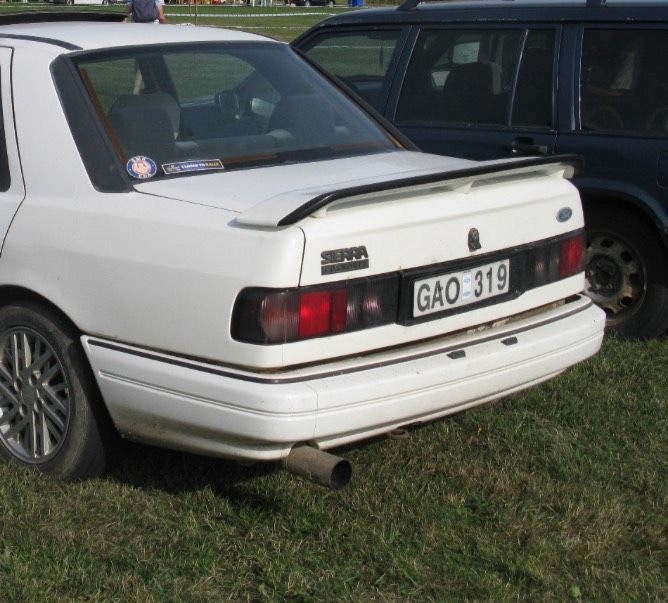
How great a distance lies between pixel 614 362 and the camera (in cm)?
590

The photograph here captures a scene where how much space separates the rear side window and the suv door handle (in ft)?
0.31

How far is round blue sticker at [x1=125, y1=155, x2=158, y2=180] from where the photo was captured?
13.9ft

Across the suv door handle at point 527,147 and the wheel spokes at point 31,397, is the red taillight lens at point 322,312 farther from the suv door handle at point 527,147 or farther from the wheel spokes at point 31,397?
the suv door handle at point 527,147

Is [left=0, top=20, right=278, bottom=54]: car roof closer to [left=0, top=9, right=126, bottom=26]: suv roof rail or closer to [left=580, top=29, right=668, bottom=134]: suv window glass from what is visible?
[left=0, top=9, right=126, bottom=26]: suv roof rail

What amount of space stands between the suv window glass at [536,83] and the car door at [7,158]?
2874mm

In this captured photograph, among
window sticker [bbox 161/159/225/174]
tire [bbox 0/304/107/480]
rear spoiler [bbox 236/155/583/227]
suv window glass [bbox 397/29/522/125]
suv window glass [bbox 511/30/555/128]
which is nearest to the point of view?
rear spoiler [bbox 236/155/583/227]

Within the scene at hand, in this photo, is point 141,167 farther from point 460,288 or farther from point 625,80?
point 625,80

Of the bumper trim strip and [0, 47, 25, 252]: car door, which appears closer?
the bumper trim strip

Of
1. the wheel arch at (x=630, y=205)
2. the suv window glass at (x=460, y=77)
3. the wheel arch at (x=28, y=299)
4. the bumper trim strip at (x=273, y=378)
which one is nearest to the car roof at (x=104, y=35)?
the wheel arch at (x=28, y=299)

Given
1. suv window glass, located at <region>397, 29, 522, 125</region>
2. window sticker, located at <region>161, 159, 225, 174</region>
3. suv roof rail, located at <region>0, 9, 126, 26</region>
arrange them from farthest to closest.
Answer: suv window glass, located at <region>397, 29, 522, 125</region>, suv roof rail, located at <region>0, 9, 126, 26</region>, window sticker, located at <region>161, 159, 225, 174</region>

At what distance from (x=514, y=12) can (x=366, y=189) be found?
317cm

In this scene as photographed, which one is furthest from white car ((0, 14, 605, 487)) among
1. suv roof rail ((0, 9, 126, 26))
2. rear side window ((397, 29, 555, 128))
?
rear side window ((397, 29, 555, 128))

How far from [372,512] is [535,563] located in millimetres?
620

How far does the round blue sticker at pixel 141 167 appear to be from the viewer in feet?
13.9
